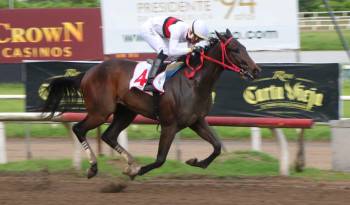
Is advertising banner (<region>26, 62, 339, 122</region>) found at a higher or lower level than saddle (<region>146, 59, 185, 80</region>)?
lower

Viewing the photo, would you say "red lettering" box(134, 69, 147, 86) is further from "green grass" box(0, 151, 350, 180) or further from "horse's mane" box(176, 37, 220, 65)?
"green grass" box(0, 151, 350, 180)

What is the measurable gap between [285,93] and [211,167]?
135cm

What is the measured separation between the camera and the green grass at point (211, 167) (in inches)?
329

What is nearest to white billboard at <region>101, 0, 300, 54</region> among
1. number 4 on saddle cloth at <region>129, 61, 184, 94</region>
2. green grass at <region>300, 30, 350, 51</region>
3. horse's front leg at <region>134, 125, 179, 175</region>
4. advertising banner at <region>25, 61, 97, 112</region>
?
advertising banner at <region>25, 61, 97, 112</region>

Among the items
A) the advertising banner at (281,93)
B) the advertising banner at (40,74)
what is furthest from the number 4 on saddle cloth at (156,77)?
the advertising banner at (40,74)

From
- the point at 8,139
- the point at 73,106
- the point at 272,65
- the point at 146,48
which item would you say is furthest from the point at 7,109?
the point at 272,65

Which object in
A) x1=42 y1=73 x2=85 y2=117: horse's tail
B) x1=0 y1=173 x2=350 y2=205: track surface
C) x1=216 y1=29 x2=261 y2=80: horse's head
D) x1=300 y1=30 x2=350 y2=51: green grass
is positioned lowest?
x1=300 y1=30 x2=350 y2=51: green grass

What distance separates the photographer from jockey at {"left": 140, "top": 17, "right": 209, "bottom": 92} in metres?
7.71

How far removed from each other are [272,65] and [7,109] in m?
7.04

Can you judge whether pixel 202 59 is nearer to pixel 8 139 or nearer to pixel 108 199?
pixel 108 199

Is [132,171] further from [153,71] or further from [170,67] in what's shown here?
[170,67]

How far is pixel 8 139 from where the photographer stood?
470 inches

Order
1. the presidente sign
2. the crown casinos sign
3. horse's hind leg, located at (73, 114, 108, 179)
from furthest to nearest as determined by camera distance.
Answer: the presidente sign → the crown casinos sign → horse's hind leg, located at (73, 114, 108, 179)

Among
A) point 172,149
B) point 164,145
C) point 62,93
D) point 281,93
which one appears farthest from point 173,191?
point 172,149
